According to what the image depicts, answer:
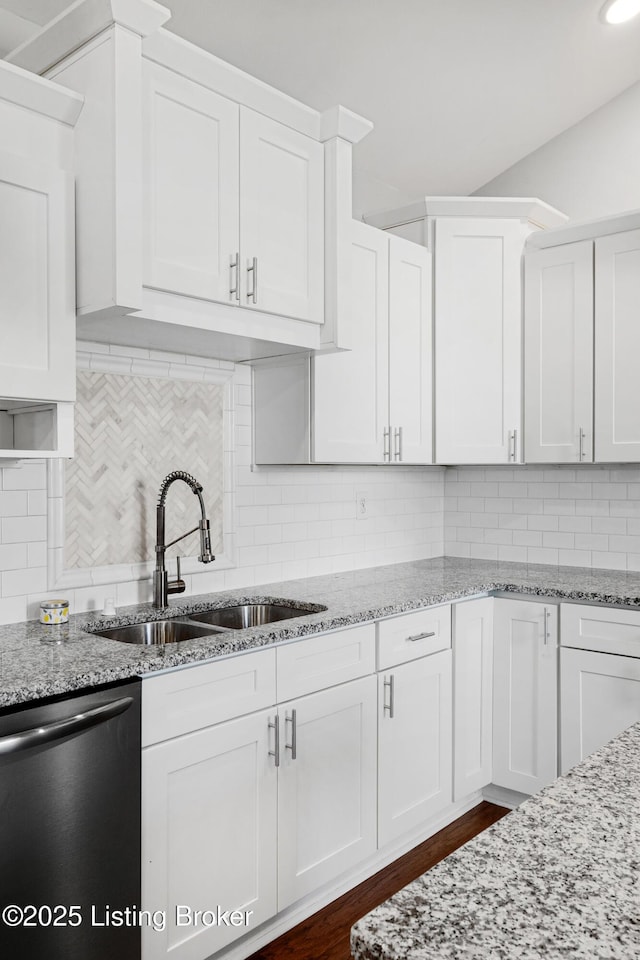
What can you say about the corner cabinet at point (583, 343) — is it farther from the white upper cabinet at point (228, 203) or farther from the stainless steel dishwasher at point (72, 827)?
the stainless steel dishwasher at point (72, 827)

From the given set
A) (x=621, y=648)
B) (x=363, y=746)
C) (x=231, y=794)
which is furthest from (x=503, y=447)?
(x=231, y=794)

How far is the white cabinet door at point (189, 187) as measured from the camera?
2068 mm

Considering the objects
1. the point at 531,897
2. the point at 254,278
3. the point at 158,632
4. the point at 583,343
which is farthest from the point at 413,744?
the point at 531,897

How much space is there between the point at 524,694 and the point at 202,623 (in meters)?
1.38

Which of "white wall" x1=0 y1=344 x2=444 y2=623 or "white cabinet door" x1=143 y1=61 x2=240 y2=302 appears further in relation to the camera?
"white wall" x1=0 y1=344 x2=444 y2=623

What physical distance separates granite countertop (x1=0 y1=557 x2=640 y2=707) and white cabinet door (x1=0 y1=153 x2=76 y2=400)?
2.16 ft

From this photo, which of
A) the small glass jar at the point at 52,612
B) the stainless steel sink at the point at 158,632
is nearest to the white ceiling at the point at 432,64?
the small glass jar at the point at 52,612

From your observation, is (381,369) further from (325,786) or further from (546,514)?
(325,786)

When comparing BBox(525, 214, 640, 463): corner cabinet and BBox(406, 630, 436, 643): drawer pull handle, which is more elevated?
BBox(525, 214, 640, 463): corner cabinet

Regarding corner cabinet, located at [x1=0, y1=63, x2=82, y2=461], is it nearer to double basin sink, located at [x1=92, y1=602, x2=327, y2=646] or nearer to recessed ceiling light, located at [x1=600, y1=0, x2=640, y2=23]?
double basin sink, located at [x1=92, y1=602, x2=327, y2=646]

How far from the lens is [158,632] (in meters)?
2.42

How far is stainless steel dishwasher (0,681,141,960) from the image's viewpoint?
1.55m

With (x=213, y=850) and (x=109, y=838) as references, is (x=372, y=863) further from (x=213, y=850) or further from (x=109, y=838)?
(x=109, y=838)

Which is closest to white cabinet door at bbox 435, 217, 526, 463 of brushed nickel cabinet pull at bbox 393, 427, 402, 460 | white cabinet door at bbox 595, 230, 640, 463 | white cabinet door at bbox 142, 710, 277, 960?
brushed nickel cabinet pull at bbox 393, 427, 402, 460
